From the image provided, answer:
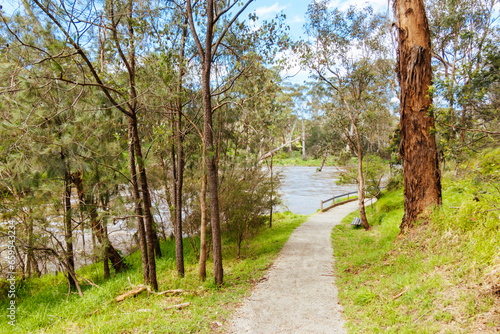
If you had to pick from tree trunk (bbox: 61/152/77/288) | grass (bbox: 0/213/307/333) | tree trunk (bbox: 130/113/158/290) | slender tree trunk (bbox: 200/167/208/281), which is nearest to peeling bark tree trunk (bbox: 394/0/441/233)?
grass (bbox: 0/213/307/333)

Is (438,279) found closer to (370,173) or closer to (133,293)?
(133,293)

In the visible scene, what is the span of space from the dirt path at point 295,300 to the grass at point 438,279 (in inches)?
11.8

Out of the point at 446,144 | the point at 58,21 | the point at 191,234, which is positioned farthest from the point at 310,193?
the point at 58,21

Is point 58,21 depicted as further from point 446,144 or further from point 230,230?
point 230,230

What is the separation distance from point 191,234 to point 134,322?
4.83 metres

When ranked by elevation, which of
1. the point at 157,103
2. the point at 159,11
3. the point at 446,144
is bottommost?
the point at 446,144

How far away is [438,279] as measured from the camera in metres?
3.87

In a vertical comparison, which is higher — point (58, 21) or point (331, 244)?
point (58, 21)

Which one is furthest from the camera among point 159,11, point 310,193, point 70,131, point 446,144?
point 310,193

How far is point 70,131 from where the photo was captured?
6.87 meters

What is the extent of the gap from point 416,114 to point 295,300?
4297 millimetres

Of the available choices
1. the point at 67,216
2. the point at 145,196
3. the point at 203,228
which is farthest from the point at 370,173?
the point at 67,216

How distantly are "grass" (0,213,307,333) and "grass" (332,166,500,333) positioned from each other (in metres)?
2.16

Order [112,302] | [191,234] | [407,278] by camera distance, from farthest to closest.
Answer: [191,234] → [112,302] → [407,278]
